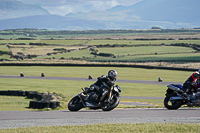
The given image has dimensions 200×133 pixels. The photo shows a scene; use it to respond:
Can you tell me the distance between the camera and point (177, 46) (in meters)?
135

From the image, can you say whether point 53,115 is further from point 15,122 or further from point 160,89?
point 160,89

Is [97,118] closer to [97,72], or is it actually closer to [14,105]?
[14,105]

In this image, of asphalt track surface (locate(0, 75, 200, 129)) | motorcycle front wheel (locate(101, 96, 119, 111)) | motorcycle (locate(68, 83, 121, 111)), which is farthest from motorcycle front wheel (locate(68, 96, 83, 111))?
motorcycle front wheel (locate(101, 96, 119, 111))

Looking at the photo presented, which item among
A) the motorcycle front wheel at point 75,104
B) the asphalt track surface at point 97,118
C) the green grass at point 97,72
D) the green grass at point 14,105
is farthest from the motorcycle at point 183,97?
the green grass at point 97,72

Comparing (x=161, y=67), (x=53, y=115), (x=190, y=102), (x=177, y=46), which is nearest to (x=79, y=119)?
(x=53, y=115)

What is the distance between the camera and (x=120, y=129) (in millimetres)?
13312

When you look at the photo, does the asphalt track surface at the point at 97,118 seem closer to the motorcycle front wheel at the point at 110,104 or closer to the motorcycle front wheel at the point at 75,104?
the motorcycle front wheel at the point at 110,104

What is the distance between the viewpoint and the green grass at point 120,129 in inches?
514

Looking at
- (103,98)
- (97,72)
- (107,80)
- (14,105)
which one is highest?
(107,80)

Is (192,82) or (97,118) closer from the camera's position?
(97,118)

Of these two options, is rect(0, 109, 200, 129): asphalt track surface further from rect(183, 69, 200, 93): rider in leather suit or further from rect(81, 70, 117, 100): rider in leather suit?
rect(81, 70, 117, 100): rider in leather suit

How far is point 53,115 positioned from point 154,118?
15.5ft

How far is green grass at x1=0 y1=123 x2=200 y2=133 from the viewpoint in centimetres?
1305

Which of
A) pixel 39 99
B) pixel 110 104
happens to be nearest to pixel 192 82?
pixel 110 104
